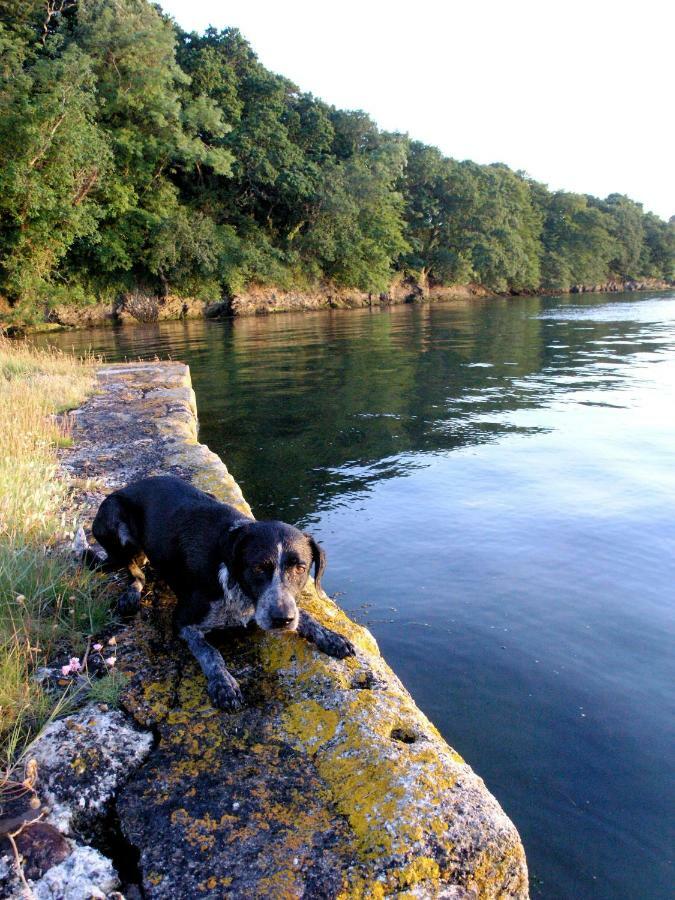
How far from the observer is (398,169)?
184 feet

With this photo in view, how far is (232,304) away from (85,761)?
144 feet

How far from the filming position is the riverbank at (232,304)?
116 feet

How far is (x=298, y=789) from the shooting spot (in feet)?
7.55

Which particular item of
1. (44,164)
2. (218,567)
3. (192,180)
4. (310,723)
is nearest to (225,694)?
(310,723)

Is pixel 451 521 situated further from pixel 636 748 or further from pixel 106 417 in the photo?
pixel 106 417

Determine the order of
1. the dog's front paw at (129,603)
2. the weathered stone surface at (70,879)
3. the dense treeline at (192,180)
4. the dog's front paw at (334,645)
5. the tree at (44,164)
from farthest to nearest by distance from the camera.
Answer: the dense treeline at (192,180) < the tree at (44,164) < the dog's front paw at (129,603) < the dog's front paw at (334,645) < the weathered stone surface at (70,879)

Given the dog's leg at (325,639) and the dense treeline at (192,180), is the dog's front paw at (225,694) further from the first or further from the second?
the dense treeline at (192,180)

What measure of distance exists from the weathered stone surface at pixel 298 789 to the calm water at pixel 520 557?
3.14 ft

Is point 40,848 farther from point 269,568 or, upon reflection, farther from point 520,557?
point 520,557

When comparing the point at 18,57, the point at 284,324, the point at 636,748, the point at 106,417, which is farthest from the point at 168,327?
the point at 636,748

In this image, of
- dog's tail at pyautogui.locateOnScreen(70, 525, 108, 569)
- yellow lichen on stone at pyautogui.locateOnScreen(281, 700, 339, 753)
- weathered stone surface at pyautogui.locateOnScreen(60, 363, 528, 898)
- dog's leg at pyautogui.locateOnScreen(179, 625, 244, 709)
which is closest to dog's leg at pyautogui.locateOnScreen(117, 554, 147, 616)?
weathered stone surface at pyautogui.locateOnScreen(60, 363, 528, 898)

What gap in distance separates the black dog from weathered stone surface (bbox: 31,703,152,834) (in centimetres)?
41

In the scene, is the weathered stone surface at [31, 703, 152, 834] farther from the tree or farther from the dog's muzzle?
the tree

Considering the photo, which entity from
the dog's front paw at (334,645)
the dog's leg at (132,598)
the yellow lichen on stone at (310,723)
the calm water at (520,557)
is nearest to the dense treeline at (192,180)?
the calm water at (520,557)
